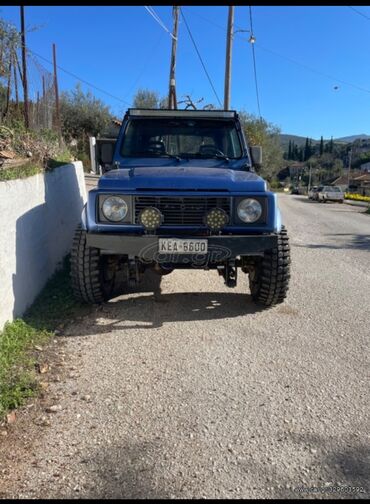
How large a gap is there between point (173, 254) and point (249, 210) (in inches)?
31.0

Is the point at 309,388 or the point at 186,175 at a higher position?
the point at 186,175

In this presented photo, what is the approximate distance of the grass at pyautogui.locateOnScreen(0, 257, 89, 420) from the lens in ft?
9.20

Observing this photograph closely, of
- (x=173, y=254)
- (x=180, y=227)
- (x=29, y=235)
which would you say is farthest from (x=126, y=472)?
(x=29, y=235)

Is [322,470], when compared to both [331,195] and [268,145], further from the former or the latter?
[268,145]

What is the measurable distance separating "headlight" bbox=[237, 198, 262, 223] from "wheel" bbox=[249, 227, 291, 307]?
0.40 m

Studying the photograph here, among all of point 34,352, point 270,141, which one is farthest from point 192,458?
point 270,141

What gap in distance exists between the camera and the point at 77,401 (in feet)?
9.14

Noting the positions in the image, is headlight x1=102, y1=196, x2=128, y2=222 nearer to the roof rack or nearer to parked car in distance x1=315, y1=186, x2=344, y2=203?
the roof rack

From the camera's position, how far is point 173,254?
3.94m

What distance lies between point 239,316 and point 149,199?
1.44 metres

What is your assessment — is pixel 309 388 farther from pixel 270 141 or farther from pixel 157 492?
pixel 270 141

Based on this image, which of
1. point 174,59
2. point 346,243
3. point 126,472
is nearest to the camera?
point 126,472

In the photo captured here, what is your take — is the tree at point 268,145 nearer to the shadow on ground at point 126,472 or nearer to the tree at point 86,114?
the tree at point 86,114

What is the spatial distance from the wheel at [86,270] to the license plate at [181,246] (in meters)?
0.77
